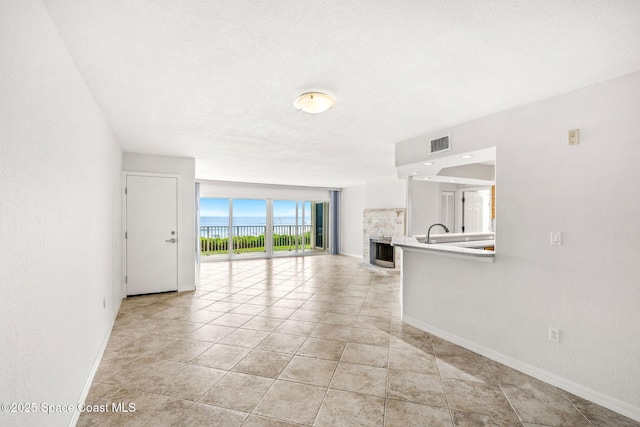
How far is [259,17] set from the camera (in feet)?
4.80

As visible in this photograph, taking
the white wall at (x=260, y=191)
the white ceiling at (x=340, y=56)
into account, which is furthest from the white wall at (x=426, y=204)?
the white wall at (x=260, y=191)

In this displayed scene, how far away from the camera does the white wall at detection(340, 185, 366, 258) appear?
→ 30.1 ft

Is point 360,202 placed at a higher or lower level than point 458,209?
higher

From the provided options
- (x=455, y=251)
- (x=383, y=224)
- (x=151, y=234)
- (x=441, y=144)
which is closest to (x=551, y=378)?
(x=455, y=251)

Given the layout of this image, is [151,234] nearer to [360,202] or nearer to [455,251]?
[455,251]

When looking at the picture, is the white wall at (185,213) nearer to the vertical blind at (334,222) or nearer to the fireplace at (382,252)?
the fireplace at (382,252)

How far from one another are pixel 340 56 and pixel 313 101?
584 millimetres

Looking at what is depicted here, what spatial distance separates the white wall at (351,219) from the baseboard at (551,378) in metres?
5.96

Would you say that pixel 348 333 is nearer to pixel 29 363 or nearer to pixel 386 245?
pixel 29 363

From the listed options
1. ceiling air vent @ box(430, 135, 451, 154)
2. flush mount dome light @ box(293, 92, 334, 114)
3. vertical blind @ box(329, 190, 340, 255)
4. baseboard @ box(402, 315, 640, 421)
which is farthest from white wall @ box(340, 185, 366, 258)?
flush mount dome light @ box(293, 92, 334, 114)

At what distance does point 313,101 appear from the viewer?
2379 mm

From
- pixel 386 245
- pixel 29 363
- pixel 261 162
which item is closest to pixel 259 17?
pixel 29 363

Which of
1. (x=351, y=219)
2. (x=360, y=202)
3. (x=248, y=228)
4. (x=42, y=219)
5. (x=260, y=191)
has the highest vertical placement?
(x=260, y=191)

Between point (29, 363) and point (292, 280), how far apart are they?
4.92 m
